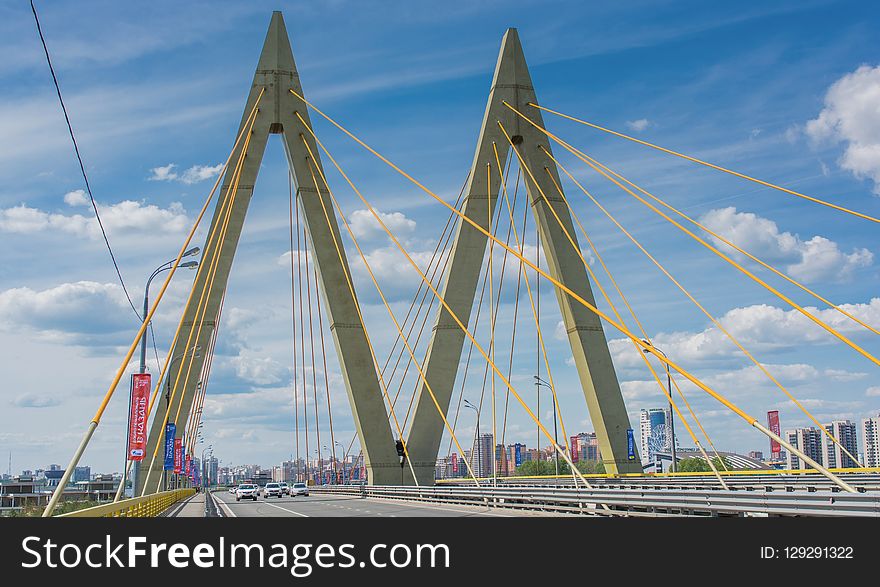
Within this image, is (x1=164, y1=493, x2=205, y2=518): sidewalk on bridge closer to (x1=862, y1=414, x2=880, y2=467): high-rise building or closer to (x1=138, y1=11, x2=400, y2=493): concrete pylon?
(x1=138, y1=11, x2=400, y2=493): concrete pylon

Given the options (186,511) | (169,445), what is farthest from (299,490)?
(186,511)

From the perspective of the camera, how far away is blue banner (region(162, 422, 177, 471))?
144ft

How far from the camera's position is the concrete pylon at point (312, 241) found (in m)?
39.3

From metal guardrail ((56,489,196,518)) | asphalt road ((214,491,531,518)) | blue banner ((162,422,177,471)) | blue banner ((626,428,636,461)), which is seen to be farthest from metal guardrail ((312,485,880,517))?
blue banner ((162,422,177,471))

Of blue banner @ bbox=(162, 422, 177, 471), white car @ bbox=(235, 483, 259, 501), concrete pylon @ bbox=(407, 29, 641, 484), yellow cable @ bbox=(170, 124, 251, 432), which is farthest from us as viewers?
white car @ bbox=(235, 483, 259, 501)

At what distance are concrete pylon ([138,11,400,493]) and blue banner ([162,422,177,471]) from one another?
0.49 metres

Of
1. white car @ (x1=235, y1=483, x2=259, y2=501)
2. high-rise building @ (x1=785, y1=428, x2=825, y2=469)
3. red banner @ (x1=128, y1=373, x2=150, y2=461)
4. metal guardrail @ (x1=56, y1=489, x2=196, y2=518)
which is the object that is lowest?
high-rise building @ (x1=785, y1=428, x2=825, y2=469)

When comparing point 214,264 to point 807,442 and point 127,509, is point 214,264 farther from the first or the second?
point 807,442

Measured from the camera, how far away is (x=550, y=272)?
136ft

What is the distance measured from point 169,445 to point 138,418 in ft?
43.8

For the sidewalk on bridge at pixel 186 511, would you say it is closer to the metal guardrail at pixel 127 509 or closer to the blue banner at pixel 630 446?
the metal guardrail at pixel 127 509
